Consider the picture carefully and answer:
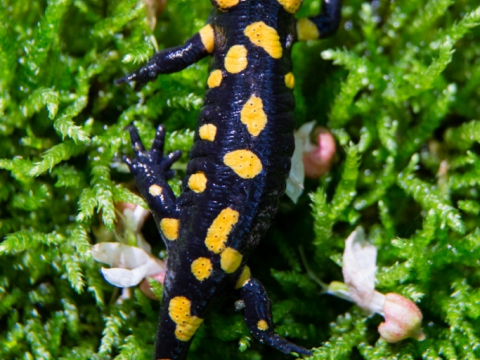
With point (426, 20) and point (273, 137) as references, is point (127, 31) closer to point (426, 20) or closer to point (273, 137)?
point (273, 137)

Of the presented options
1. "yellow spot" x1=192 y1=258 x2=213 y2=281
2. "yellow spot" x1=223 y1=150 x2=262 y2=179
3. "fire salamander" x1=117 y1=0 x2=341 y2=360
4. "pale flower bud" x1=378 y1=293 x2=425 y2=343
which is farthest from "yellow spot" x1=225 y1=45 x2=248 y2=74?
"pale flower bud" x1=378 y1=293 x2=425 y2=343

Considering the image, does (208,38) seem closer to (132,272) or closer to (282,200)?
(282,200)

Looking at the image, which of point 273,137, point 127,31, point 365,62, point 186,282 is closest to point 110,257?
point 186,282

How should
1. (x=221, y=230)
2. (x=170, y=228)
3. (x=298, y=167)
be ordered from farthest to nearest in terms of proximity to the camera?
(x=298, y=167), (x=170, y=228), (x=221, y=230)

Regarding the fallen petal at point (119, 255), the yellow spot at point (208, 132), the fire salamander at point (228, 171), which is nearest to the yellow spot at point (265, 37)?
the fire salamander at point (228, 171)

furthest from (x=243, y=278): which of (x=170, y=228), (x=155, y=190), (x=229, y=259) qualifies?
(x=155, y=190)

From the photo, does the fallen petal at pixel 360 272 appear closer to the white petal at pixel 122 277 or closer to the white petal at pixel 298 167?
the white petal at pixel 298 167

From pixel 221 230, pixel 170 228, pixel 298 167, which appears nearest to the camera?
pixel 221 230
